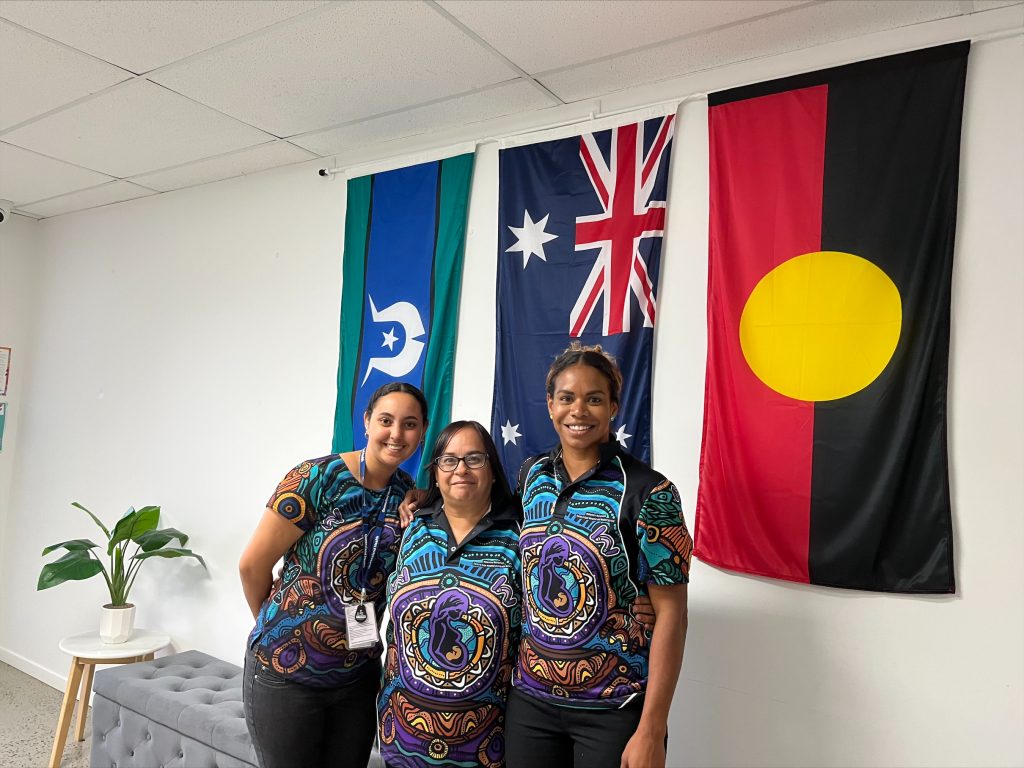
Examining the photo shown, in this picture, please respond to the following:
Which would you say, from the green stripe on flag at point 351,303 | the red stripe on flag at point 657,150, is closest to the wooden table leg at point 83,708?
the green stripe on flag at point 351,303

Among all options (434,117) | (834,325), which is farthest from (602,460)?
(434,117)

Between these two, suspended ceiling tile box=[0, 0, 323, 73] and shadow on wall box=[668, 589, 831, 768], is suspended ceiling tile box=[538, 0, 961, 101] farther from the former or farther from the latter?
shadow on wall box=[668, 589, 831, 768]

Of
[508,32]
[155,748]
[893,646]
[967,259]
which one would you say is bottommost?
[155,748]

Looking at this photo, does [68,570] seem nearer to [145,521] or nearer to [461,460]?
[145,521]

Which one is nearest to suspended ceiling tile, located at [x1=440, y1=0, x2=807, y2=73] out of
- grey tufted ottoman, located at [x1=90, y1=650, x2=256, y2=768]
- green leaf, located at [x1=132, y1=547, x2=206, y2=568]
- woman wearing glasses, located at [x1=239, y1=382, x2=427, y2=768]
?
woman wearing glasses, located at [x1=239, y1=382, x2=427, y2=768]

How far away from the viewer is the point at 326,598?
2105 mm

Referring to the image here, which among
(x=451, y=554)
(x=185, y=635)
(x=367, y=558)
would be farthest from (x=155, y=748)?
(x=451, y=554)

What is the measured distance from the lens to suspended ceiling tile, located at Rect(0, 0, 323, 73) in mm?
2289

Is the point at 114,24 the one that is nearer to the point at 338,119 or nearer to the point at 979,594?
the point at 338,119

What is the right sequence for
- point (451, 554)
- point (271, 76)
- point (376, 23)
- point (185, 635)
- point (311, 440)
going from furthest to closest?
point (185, 635) → point (311, 440) → point (271, 76) → point (376, 23) → point (451, 554)

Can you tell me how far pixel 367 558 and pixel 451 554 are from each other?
1.06 feet

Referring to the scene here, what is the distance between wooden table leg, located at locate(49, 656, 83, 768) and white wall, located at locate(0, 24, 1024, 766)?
47 centimetres

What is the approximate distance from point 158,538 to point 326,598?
2115mm

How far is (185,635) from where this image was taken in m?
3.95
